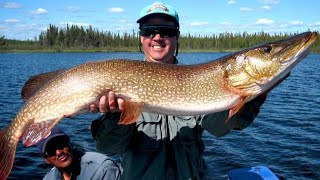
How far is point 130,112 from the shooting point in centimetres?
276

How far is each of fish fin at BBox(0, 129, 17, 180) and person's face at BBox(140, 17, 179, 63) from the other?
1.35 m

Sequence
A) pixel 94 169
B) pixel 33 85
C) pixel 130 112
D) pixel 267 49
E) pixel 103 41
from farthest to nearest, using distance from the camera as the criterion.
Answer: pixel 103 41
pixel 94 169
pixel 33 85
pixel 267 49
pixel 130 112

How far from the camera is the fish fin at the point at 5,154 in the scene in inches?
112

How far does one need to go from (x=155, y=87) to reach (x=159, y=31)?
558 millimetres

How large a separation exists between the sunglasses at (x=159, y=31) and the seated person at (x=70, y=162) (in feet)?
6.93

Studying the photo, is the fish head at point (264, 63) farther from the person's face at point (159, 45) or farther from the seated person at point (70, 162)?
the seated person at point (70, 162)

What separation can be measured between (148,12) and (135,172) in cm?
137

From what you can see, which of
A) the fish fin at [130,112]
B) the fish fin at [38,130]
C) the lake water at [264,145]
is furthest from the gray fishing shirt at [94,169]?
the lake water at [264,145]

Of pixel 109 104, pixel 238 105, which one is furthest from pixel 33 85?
pixel 238 105

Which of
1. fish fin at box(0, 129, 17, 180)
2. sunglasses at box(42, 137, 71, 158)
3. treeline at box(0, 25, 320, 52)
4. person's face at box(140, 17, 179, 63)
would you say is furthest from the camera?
treeline at box(0, 25, 320, 52)

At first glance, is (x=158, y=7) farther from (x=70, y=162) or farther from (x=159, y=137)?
(x=70, y=162)

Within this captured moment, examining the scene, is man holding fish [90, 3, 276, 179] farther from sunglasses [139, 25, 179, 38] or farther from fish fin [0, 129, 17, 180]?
fish fin [0, 129, 17, 180]

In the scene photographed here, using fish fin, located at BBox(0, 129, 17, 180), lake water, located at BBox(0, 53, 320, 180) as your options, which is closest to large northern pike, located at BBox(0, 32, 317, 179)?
fish fin, located at BBox(0, 129, 17, 180)

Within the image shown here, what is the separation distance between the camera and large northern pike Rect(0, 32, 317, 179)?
9.24ft
